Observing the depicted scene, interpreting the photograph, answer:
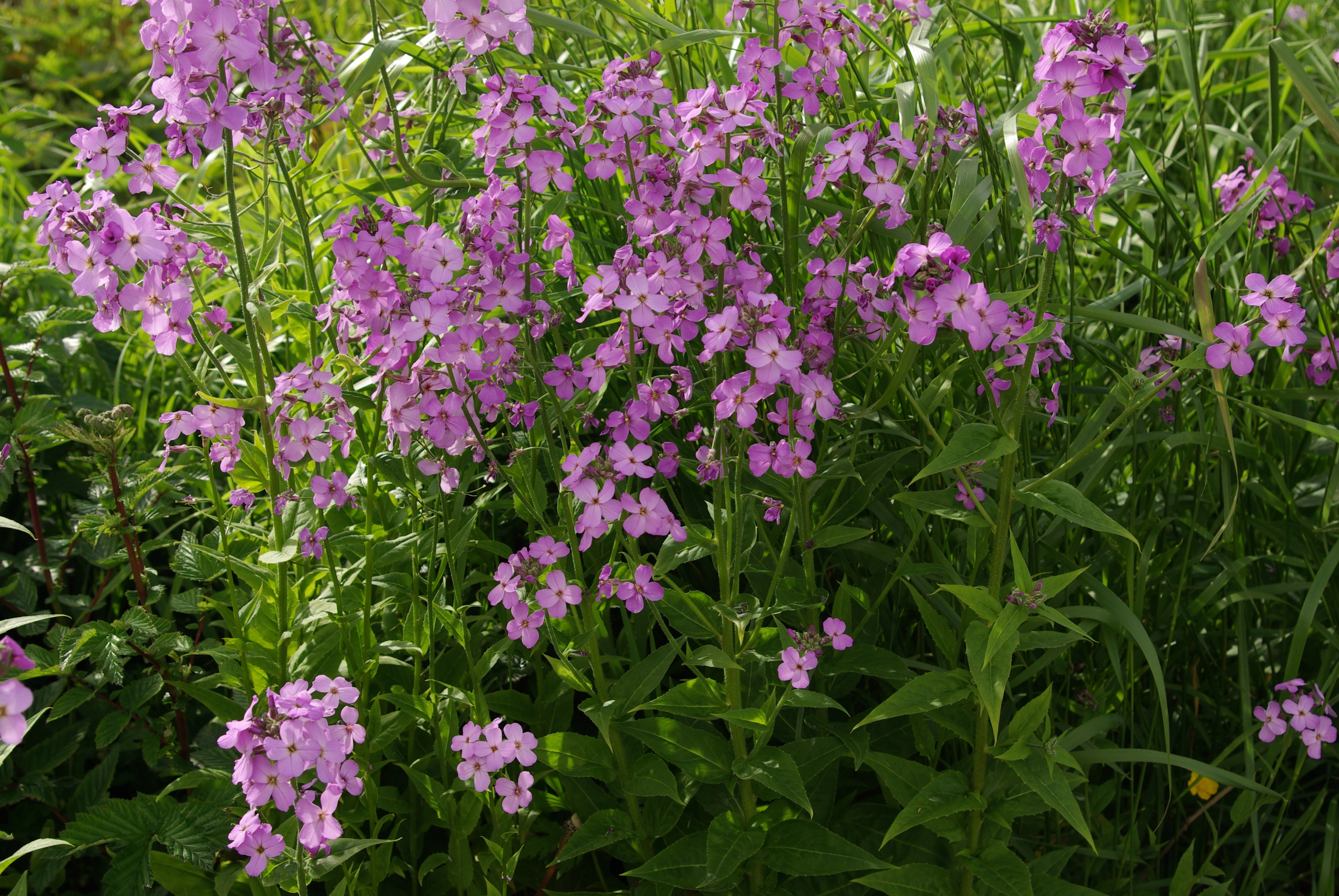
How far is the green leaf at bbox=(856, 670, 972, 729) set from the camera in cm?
154

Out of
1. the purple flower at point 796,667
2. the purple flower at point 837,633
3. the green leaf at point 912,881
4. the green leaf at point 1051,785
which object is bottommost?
the green leaf at point 912,881

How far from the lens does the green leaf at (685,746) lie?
1669 millimetres

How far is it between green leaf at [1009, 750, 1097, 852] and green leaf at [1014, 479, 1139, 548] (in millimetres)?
388

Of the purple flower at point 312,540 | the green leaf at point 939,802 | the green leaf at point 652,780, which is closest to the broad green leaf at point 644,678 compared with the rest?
the green leaf at point 652,780

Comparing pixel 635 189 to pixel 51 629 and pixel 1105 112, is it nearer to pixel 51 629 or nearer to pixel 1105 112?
pixel 1105 112

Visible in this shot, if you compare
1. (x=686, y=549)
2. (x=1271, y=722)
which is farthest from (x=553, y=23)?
(x=1271, y=722)

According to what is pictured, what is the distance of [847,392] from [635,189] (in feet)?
2.27

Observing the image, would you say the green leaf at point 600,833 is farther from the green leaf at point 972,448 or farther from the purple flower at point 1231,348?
the purple flower at point 1231,348

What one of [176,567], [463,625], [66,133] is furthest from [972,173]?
[66,133]

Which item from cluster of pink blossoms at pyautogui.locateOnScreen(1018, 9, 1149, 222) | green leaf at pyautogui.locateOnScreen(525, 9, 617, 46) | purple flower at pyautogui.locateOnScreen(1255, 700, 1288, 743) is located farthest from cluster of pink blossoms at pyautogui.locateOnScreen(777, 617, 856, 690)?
green leaf at pyautogui.locateOnScreen(525, 9, 617, 46)

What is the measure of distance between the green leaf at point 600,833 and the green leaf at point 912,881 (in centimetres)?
40

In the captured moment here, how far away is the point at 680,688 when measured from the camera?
5.39ft

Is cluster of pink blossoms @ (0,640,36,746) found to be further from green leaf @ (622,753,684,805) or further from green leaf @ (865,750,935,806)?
green leaf @ (865,750,935,806)

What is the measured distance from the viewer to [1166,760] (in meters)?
1.77
